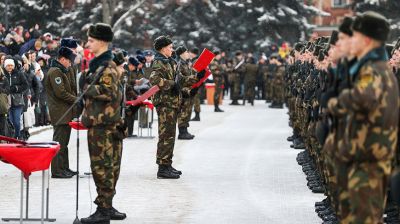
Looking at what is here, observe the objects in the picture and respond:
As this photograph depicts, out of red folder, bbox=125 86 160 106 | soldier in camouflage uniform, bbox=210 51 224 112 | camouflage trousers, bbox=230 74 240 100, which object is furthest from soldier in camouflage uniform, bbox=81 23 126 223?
camouflage trousers, bbox=230 74 240 100

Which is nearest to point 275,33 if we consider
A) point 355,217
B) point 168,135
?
point 168,135

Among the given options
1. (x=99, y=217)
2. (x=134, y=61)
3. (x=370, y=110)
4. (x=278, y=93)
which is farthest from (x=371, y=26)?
(x=278, y=93)

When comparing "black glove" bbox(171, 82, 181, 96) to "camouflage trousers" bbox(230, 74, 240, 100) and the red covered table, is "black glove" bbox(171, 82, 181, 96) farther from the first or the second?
"camouflage trousers" bbox(230, 74, 240, 100)

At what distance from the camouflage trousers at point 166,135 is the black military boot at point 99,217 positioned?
15.8 feet

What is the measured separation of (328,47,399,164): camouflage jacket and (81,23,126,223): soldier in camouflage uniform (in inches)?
168

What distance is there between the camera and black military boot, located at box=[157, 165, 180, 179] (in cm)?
1731

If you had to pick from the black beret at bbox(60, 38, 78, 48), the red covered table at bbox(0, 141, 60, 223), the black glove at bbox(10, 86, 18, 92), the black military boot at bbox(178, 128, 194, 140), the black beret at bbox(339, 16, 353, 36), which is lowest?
the black military boot at bbox(178, 128, 194, 140)

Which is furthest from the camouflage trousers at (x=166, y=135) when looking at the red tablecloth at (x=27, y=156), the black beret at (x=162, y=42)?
the red tablecloth at (x=27, y=156)

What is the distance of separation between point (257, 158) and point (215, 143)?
11.3ft

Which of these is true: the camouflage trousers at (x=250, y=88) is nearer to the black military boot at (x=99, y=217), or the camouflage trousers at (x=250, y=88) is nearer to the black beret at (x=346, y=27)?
the black military boot at (x=99, y=217)

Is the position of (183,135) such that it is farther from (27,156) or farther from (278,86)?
(278,86)

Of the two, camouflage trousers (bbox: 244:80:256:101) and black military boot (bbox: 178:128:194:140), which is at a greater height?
black military boot (bbox: 178:128:194:140)

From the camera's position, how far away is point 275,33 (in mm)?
56812

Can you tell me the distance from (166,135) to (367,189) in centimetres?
900
